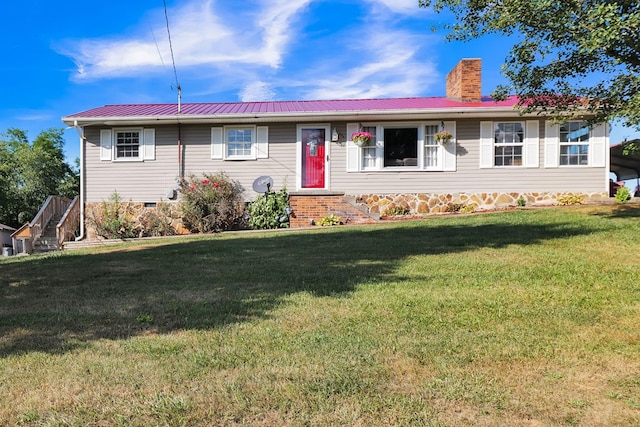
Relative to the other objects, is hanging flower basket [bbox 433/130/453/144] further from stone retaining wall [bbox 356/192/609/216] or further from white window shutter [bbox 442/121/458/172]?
stone retaining wall [bbox 356/192/609/216]

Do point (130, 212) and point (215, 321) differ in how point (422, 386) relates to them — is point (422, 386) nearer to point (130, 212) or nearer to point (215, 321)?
point (215, 321)

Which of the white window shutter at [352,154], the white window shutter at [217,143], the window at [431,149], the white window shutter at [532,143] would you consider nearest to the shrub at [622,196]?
the white window shutter at [532,143]

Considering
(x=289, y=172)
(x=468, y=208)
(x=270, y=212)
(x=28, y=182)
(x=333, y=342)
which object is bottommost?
(x=333, y=342)

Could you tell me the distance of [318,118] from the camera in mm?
13289

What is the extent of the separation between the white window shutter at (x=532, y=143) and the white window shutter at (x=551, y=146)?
0.24 metres

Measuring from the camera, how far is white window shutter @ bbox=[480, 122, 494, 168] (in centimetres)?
1332

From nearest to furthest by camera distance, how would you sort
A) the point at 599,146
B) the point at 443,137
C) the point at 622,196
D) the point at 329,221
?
the point at 622,196
the point at 329,221
the point at 599,146
the point at 443,137

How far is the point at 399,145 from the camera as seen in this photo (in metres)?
14.0

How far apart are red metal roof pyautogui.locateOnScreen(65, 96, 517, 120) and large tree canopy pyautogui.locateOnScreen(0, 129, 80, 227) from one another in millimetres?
16378

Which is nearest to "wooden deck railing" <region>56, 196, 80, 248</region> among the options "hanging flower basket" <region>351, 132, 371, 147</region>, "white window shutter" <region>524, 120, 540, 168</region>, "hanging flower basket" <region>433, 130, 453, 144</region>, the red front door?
the red front door

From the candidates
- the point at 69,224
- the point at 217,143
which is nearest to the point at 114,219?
the point at 69,224

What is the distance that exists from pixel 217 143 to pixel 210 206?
7.41 ft

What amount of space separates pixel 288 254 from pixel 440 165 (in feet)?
26.0

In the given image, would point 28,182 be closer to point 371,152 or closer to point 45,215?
point 45,215
